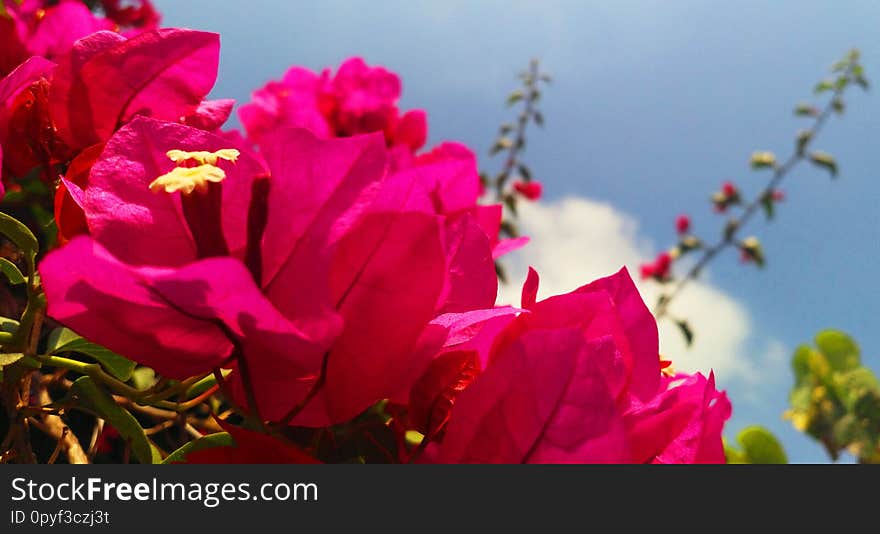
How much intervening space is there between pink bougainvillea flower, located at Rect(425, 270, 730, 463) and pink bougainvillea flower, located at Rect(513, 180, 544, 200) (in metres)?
2.96

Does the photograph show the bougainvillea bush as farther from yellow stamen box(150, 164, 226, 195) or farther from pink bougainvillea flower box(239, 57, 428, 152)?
pink bougainvillea flower box(239, 57, 428, 152)

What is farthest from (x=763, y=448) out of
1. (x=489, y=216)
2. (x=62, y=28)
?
(x=62, y=28)

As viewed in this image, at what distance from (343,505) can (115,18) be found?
2.04 meters

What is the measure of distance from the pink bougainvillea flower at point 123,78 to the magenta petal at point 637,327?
0.33 metres

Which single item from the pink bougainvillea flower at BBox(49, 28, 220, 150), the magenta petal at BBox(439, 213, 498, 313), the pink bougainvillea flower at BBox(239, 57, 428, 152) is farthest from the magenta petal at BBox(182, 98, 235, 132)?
the pink bougainvillea flower at BBox(239, 57, 428, 152)

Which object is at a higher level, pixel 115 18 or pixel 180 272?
pixel 180 272

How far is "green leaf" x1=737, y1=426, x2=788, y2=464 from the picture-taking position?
1018 millimetres

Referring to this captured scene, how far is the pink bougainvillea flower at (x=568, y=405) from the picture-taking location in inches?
13.3

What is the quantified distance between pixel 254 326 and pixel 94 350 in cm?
25

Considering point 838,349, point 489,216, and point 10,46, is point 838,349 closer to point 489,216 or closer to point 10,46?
point 489,216

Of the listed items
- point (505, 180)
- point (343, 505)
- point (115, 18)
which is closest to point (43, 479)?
point (343, 505)

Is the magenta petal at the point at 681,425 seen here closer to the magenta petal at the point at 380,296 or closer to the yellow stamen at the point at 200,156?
the magenta petal at the point at 380,296

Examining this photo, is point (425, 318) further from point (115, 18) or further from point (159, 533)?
point (115, 18)

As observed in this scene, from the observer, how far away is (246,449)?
13.6 inches
